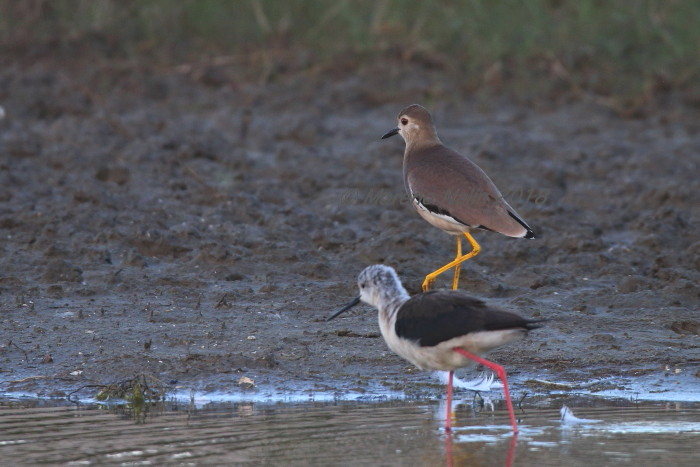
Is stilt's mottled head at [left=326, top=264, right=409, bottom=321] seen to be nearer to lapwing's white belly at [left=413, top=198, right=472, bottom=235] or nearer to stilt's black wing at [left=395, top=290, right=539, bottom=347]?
stilt's black wing at [left=395, top=290, right=539, bottom=347]

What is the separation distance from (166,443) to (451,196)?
332cm

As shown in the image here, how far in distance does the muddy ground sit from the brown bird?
1.68 ft

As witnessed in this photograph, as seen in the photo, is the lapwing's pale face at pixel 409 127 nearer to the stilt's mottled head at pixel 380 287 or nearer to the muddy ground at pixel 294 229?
the muddy ground at pixel 294 229

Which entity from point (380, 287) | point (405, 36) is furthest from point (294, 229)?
point (405, 36)

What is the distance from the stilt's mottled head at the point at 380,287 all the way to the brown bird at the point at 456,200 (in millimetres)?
1533

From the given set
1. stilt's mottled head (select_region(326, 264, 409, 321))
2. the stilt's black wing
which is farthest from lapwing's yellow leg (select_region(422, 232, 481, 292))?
the stilt's black wing

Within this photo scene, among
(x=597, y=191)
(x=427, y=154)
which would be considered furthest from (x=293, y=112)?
(x=427, y=154)

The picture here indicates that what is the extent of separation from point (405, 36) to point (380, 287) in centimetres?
895

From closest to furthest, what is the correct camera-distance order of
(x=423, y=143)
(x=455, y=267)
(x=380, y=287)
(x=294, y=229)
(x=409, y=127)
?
1. (x=380, y=287)
2. (x=455, y=267)
3. (x=423, y=143)
4. (x=409, y=127)
5. (x=294, y=229)

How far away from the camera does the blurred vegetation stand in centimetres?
1480

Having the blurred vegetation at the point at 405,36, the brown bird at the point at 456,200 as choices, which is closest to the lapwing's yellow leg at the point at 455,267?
the brown bird at the point at 456,200

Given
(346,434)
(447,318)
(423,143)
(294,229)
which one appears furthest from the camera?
(294,229)

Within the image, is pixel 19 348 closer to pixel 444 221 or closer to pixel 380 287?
pixel 380 287

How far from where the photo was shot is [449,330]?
643 centimetres
